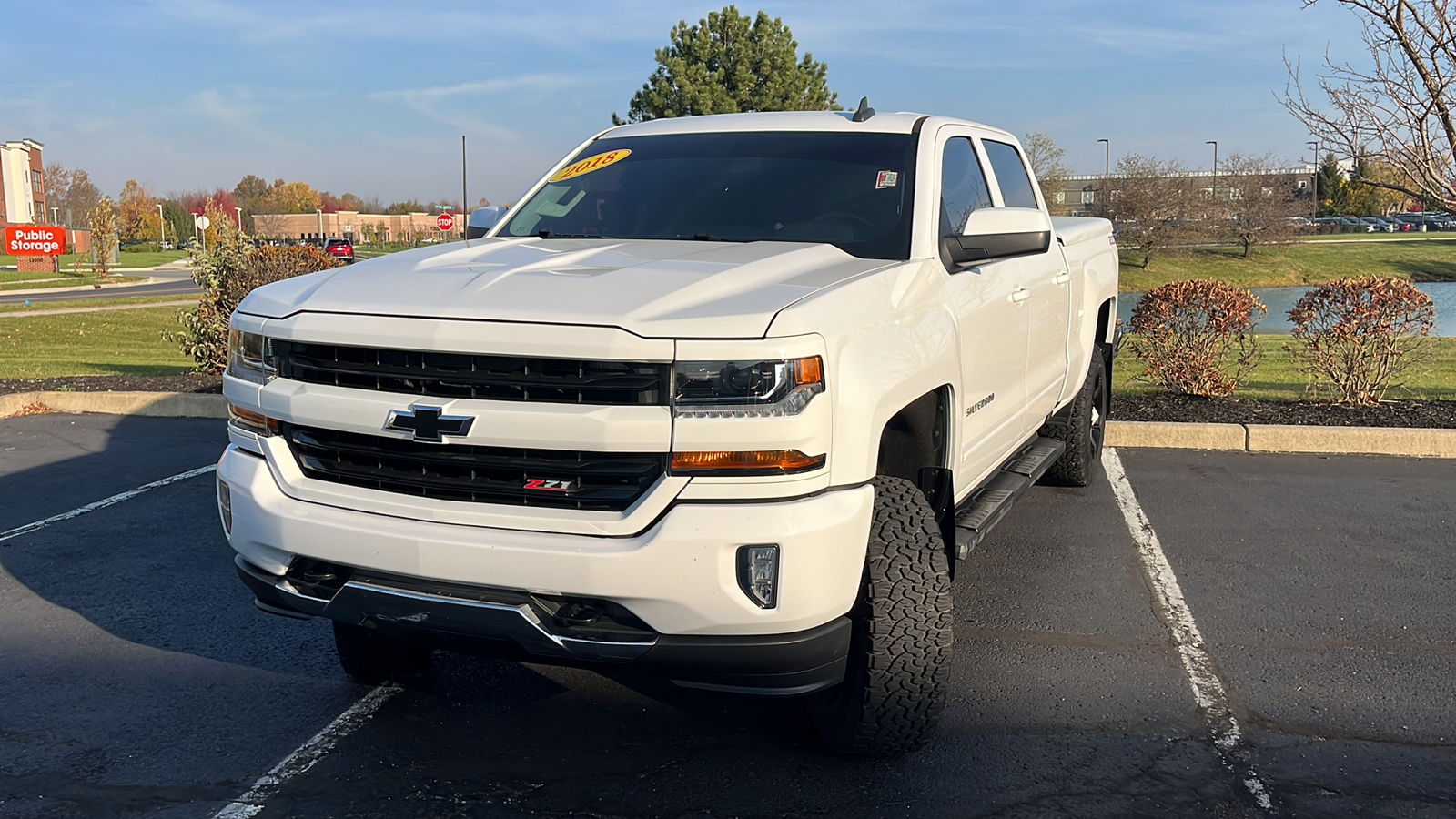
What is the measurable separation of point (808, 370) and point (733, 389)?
0.67 feet

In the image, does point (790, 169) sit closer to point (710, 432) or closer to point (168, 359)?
point (710, 432)

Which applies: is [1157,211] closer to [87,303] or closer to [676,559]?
[87,303]

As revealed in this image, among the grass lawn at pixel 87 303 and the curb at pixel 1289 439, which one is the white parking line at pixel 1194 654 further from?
the grass lawn at pixel 87 303

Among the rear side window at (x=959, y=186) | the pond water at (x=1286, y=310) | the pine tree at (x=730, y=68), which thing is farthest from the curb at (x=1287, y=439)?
the pine tree at (x=730, y=68)

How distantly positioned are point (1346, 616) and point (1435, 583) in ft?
2.48

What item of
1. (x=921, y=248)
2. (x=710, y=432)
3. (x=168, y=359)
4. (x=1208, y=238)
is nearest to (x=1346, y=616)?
(x=921, y=248)

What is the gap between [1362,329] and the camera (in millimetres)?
9188

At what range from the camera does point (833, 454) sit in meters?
2.99

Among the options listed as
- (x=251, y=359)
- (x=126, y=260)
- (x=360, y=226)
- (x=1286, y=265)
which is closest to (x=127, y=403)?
(x=251, y=359)

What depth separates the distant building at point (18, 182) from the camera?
84.9 m

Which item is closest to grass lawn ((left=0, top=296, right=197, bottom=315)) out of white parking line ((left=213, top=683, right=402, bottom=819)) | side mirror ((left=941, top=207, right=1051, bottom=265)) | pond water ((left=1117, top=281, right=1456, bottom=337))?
pond water ((left=1117, top=281, right=1456, bottom=337))

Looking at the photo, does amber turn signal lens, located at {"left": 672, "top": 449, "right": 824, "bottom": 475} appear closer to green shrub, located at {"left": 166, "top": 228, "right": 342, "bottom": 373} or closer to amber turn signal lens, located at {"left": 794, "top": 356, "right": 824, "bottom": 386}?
amber turn signal lens, located at {"left": 794, "top": 356, "right": 824, "bottom": 386}

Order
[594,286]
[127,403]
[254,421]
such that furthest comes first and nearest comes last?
[127,403]
[254,421]
[594,286]

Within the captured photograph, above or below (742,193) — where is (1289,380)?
below
